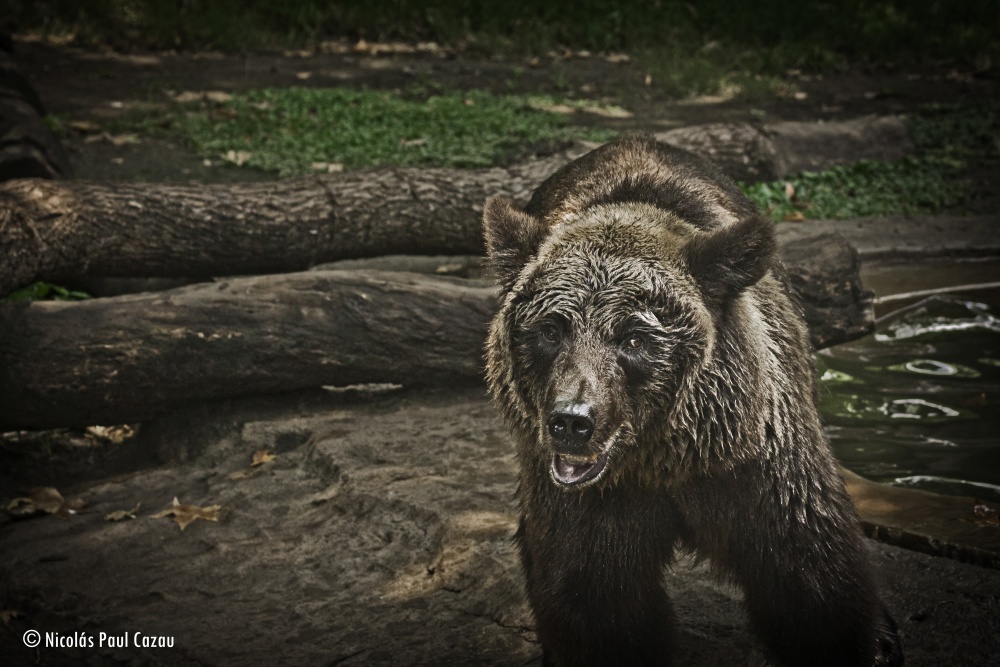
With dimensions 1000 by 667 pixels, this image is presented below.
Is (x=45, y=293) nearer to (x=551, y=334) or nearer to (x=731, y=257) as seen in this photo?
(x=551, y=334)

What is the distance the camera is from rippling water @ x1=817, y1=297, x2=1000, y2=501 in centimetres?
585

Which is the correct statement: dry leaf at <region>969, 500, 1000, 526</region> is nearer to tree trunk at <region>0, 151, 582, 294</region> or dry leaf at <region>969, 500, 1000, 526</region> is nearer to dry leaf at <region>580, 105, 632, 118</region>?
tree trunk at <region>0, 151, 582, 294</region>

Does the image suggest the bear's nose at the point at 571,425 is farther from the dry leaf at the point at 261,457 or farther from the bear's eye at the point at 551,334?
the dry leaf at the point at 261,457

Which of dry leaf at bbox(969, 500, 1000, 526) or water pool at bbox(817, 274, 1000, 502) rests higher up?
water pool at bbox(817, 274, 1000, 502)

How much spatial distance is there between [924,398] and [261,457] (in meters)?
4.14

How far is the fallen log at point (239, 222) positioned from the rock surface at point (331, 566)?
116 centimetres

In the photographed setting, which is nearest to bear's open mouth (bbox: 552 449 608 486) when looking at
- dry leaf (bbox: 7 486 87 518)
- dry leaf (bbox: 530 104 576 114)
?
dry leaf (bbox: 7 486 87 518)

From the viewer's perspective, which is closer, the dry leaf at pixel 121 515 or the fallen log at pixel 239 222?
the dry leaf at pixel 121 515

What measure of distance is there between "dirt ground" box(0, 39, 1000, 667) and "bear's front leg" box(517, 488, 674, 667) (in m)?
0.40

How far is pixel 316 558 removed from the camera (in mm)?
5043

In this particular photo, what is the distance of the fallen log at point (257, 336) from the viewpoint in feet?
20.0

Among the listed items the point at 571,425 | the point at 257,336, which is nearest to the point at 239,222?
the point at 257,336

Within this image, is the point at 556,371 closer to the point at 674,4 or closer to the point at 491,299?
the point at 491,299

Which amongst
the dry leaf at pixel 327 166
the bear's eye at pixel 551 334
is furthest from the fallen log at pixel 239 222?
the bear's eye at pixel 551 334
